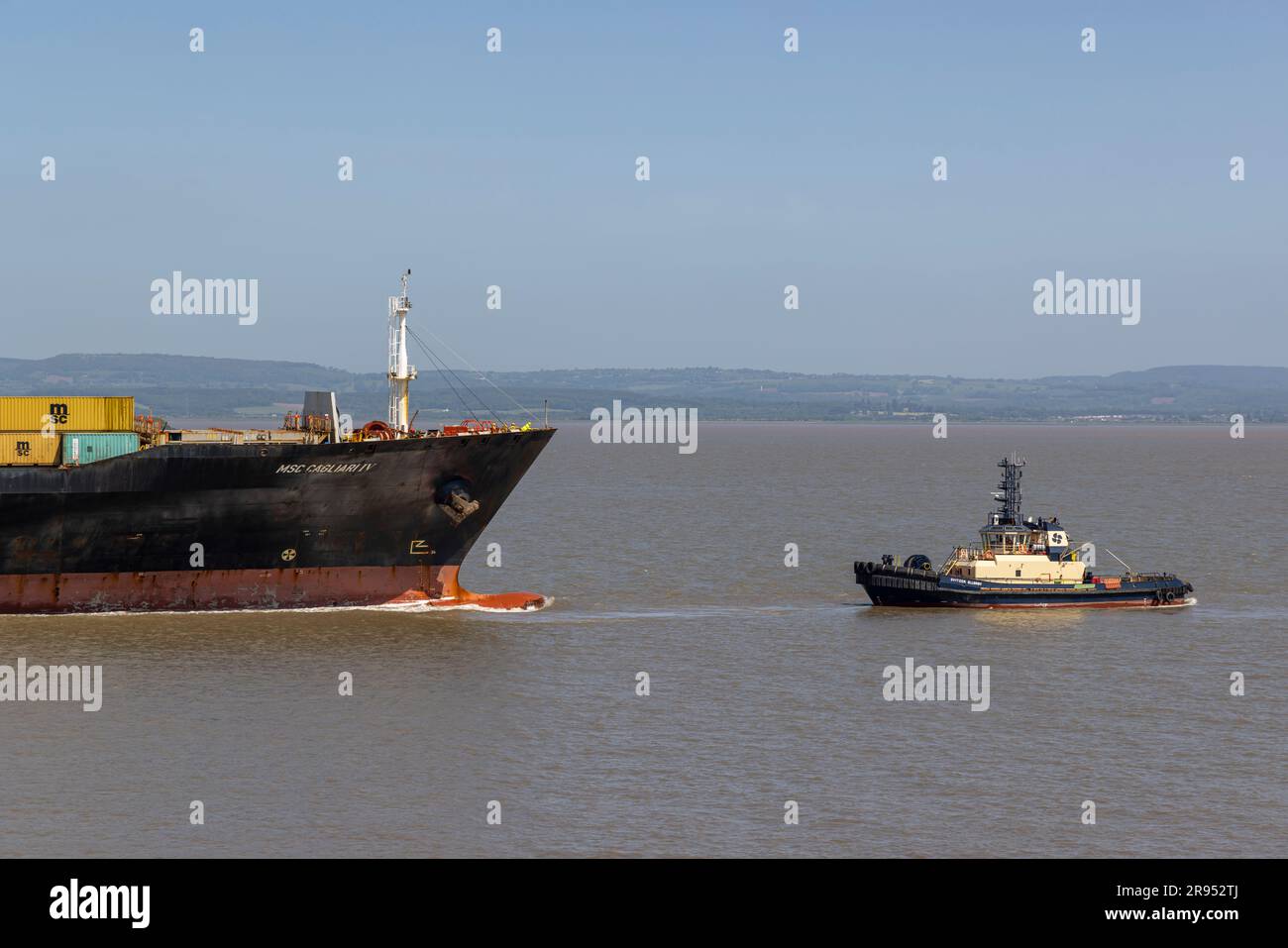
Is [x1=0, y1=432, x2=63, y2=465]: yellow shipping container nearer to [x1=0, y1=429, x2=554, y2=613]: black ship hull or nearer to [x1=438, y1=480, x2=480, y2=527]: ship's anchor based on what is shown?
[x1=0, y1=429, x2=554, y2=613]: black ship hull

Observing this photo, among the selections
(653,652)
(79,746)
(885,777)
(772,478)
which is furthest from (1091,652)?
(772,478)

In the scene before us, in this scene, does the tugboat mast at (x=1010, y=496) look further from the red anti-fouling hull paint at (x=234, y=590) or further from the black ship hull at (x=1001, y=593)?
the red anti-fouling hull paint at (x=234, y=590)

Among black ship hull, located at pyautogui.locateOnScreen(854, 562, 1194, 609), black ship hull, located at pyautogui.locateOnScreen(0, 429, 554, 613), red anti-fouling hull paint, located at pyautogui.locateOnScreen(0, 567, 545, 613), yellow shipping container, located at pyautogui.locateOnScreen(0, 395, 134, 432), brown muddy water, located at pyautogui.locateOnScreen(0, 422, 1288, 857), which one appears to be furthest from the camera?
black ship hull, located at pyautogui.locateOnScreen(854, 562, 1194, 609)

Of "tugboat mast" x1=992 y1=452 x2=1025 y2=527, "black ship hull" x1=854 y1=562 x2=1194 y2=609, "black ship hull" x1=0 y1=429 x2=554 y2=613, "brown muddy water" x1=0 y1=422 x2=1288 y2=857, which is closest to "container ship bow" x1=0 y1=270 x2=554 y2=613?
"black ship hull" x1=0 y1=429 x2=554 y2=613

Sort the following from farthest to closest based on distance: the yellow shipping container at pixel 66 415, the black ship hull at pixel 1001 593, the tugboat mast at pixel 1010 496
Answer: the tugboat mast at pixel 1010 496 < the black ship hull at pixel 1001 593 < the yellow shipping container at pixel 66 415

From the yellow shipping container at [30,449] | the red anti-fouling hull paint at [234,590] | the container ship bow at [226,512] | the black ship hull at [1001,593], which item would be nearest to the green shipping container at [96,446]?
the container ship bow at [226,512]

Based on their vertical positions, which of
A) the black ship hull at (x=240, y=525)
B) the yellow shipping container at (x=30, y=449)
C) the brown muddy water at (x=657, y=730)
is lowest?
the brown muddy water at (x=657, y=730)

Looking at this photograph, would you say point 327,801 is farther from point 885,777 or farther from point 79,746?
point 885,777
